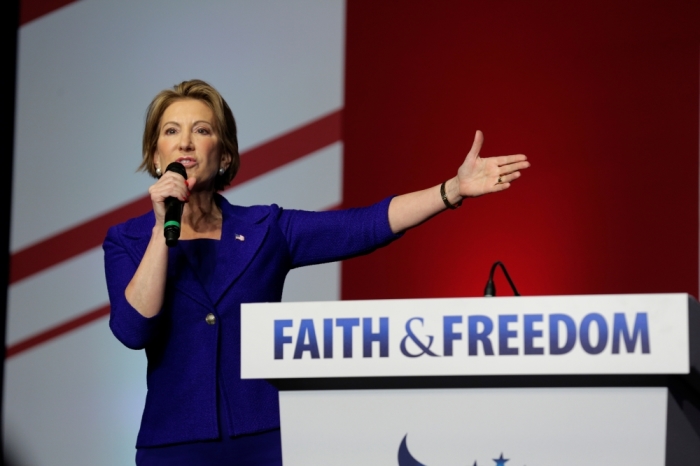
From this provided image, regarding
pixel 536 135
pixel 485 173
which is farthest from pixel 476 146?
pixel 536 135

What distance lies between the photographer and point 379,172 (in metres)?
3.53

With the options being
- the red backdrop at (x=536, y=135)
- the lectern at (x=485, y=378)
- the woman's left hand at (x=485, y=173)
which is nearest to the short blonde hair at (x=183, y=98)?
the woman's left hand at (x=485, y=173)

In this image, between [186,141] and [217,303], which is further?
[186,141]

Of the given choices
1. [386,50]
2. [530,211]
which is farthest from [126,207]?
[530,211]

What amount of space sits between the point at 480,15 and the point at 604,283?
1059 mm

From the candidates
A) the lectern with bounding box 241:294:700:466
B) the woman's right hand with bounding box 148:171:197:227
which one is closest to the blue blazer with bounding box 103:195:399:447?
the woman's right hand with bounding box 148:171:197:227

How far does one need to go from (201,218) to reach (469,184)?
22.9 inches

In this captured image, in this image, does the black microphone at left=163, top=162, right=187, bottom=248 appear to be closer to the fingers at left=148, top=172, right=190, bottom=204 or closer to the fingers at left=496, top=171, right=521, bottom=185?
the fingers at left=148, top=172, right=190, bottom=204

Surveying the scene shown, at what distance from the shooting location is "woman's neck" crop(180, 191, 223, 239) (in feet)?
6.78

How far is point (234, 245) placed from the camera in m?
2.03

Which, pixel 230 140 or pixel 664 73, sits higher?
pixel 664 73

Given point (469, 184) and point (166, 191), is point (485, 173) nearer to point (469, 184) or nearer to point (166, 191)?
point (469, 184)

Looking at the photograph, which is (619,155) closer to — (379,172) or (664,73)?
(664,73)

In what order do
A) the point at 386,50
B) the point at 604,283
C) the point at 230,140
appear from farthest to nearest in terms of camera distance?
the point at 386,50 < the point at 604,283 < the point at 230,140
